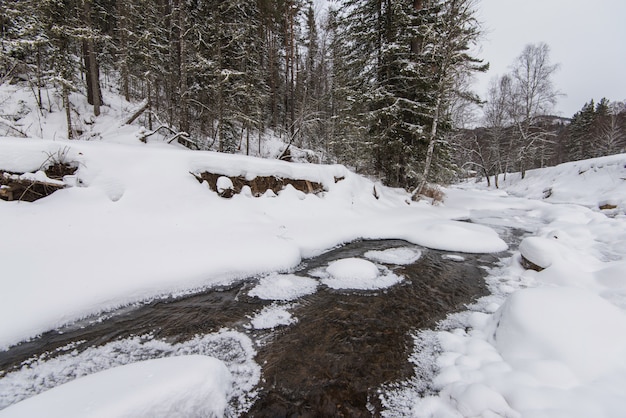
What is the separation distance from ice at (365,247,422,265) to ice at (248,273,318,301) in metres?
1.96

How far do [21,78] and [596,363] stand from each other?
2120cm

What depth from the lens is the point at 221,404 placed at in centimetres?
211

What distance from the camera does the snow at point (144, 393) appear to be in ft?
5.47

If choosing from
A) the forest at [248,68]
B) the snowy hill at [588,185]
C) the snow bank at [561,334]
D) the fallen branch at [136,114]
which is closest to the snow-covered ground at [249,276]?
the snow bank at [561,334]

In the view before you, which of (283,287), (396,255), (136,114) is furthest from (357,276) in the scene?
(136,114)

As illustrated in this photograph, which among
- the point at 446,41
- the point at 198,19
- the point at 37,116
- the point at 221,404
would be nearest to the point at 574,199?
the point at 446,41

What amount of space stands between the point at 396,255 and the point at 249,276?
139 inches

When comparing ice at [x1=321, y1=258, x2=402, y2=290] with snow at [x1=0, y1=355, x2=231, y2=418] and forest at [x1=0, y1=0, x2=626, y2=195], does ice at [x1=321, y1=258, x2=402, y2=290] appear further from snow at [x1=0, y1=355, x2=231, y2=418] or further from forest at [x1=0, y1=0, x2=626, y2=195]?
forest at [x1=0, y1=0, x2=626, y2=195]

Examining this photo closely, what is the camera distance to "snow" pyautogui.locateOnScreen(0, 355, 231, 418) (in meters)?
1.67

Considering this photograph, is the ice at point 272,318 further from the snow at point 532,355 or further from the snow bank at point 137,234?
the snow at point 532,355

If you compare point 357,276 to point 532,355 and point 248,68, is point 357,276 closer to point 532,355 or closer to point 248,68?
point 532,355

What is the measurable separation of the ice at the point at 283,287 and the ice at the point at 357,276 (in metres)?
0.36

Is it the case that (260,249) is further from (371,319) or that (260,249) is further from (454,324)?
(454,324)

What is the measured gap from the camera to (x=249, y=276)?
15.1ft
